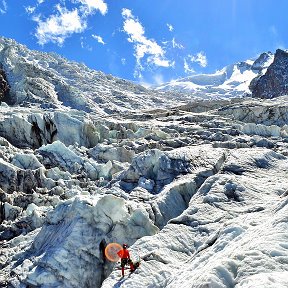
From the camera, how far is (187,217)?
2347 cm

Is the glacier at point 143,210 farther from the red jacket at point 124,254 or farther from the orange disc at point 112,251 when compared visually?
the red jacket at point 124,254

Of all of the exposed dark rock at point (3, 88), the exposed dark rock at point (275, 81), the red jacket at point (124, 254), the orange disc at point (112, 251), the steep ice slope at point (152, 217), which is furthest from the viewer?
the exposed dark rock at point (275, 81)

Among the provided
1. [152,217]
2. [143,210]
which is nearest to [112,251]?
[143,210]

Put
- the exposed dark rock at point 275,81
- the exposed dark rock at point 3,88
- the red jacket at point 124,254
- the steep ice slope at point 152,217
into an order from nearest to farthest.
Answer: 1. the steep ice slope at point 152,217
2. the red jacket at point 124,254
3. the exposed dark rock at point 3,88
4. the exposed dark rock at point 275,81

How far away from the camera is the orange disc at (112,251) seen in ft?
72.0

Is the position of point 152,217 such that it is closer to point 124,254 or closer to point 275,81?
point 124,254

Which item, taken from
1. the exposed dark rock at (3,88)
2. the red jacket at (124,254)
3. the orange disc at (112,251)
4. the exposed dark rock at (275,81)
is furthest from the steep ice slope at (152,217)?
the exposed dark rock at (275,81)

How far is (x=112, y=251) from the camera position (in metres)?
22.2

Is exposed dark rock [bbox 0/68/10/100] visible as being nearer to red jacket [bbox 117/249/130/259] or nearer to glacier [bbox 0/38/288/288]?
glacier [bbox 0/38/288/288]

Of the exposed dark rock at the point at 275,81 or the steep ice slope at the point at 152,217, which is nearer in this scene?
the steep ice slope at the point at 152,217

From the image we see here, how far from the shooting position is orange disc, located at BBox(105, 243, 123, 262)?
21953mm

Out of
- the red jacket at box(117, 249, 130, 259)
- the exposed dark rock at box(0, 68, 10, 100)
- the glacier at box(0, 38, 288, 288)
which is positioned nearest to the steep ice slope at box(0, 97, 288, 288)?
the glacier at box(0, 38, 288, 288)

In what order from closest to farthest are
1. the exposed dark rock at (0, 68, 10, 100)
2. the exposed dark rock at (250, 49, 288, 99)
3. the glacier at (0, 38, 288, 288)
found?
the glacier at (0, 38, 288, 288)
the exposed dark rock at (0, 68, 10, 100)
the exposed dark rock at (250, 49, 288, 99)

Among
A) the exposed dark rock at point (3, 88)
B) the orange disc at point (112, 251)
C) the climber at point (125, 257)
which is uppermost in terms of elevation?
the exposed dark rock at point (3, 88)
